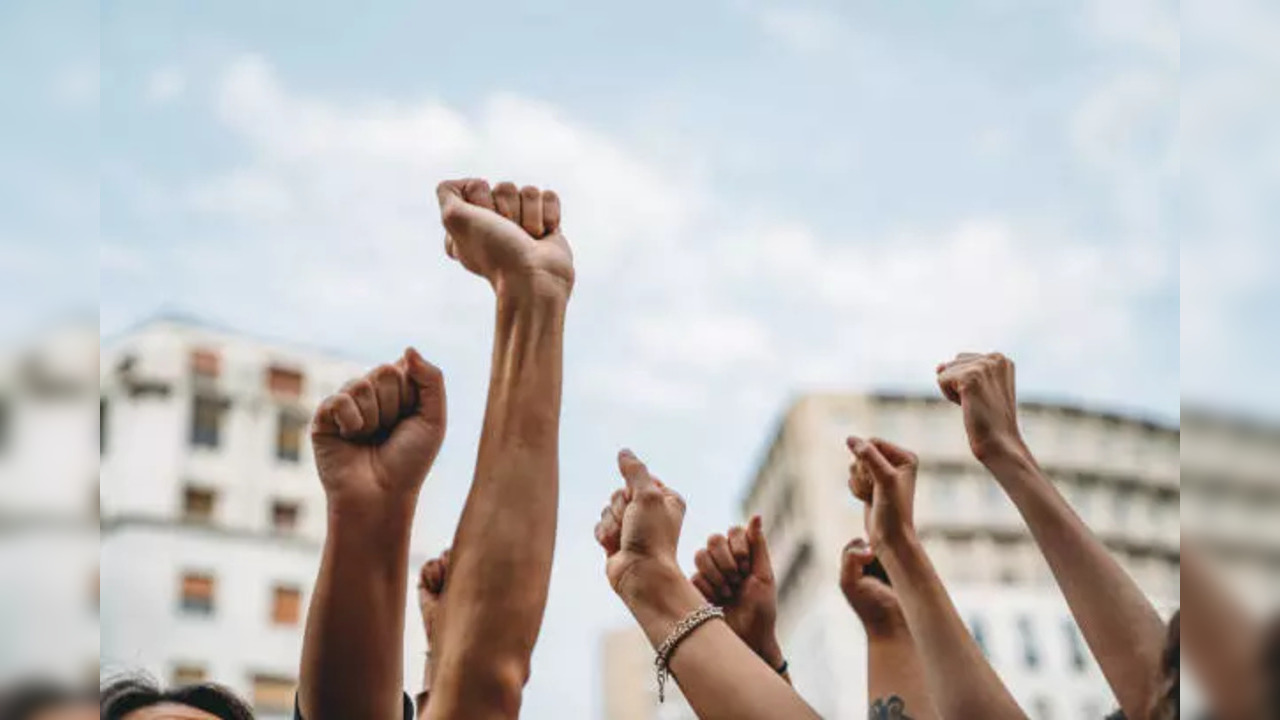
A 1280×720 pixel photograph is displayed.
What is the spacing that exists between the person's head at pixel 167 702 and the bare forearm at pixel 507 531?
0.58 meters

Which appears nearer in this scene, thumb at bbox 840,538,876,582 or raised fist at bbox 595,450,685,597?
raised fist at bbox 595,450,685,597

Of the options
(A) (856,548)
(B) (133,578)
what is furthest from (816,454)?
(A) (856,548)

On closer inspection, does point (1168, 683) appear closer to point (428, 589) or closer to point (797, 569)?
point (428, 589)

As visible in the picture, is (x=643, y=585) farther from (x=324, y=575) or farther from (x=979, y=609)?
(x=979, y=609)

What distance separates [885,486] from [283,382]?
3303 centimetres

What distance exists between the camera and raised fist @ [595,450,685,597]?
2.28m

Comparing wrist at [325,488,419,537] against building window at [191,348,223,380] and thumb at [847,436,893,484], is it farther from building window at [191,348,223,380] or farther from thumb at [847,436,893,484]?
building window at [191,348,223,380]

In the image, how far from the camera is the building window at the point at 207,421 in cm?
3288

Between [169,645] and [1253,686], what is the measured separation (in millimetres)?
32445

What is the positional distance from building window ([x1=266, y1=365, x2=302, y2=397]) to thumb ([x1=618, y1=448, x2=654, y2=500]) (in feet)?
108

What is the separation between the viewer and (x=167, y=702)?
2.08m

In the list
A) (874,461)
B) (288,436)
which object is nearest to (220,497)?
(288,436)

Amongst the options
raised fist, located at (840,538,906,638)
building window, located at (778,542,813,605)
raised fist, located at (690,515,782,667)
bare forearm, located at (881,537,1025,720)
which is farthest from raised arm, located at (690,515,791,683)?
building window, located at (778,542,813,605)

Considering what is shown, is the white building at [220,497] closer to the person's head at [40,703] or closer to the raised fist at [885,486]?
the raised fist at [885,486]
